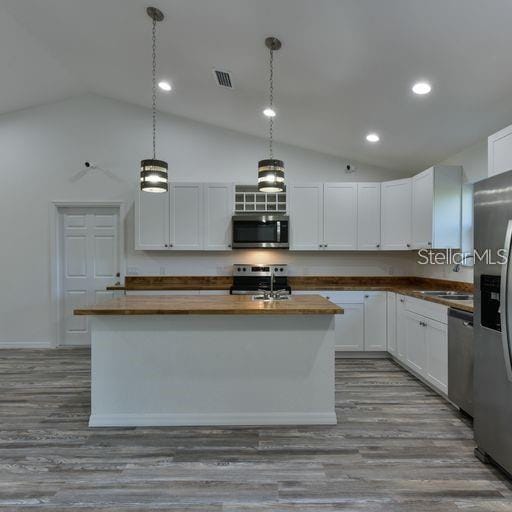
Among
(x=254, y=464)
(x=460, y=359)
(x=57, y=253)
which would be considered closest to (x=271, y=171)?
(x=254, y=464)

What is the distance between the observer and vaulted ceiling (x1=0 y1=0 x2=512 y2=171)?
2.32m

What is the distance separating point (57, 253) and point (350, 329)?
4234 mm

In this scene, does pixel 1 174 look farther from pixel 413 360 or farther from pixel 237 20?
pixel 413 360

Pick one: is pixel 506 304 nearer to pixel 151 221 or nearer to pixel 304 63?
pixel 304 63

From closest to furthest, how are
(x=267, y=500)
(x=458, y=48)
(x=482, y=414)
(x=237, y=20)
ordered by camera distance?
(x=267, y=500) < (x=482, y=414) < (x=458, y=48) < (x=237, y=20)

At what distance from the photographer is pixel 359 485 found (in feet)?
6.46

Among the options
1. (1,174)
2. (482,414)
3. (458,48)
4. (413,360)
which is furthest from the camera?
(1,174)

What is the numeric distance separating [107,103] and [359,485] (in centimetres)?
537

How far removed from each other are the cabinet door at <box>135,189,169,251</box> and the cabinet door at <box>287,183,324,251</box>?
1.70 m

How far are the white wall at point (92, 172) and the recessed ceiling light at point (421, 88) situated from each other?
202 cm

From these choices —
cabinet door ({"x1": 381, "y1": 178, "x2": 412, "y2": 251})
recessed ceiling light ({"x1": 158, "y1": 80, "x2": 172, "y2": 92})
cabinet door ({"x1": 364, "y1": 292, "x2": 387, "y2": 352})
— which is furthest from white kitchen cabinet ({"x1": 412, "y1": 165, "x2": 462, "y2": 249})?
recessed ceiling light ({"x1": 158, "y1": 80, "x2": 172, "y2": 92})

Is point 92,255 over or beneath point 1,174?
beneath

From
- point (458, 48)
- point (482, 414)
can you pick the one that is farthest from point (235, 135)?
point (482, 414)

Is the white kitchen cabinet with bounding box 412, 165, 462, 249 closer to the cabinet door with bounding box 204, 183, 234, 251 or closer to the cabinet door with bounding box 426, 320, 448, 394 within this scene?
the cabinet door with bounding box 426, 320, 448, 394
